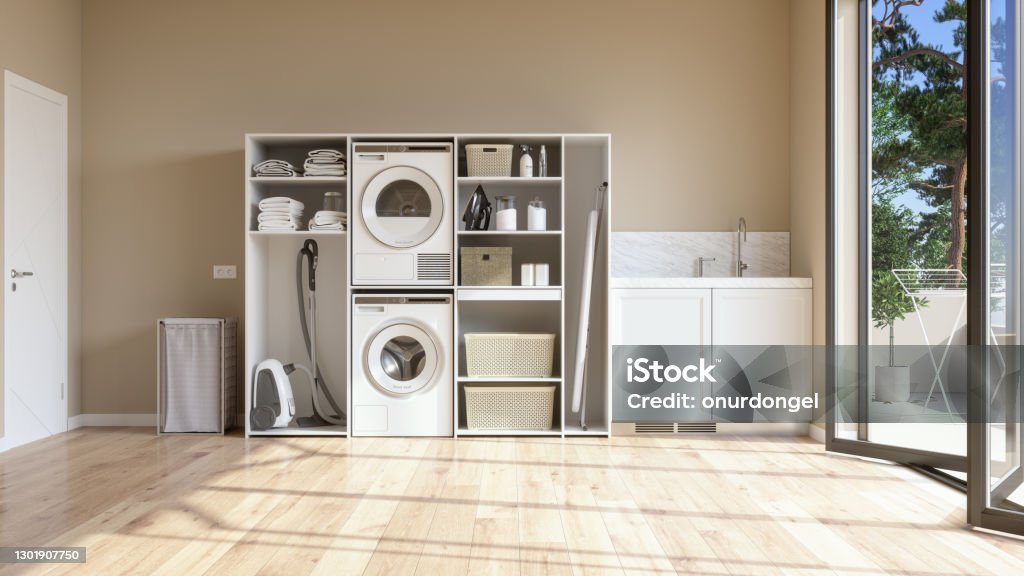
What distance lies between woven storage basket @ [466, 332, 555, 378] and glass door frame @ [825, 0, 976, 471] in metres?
1.65

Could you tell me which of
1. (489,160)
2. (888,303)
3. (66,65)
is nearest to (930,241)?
(888,303)

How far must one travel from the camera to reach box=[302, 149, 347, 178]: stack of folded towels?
4.75m

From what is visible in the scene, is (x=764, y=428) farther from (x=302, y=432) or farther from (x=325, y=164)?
(x=325, y=164)

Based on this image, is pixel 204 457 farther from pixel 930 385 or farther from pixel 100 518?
pixel 930 385

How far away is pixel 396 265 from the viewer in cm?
467

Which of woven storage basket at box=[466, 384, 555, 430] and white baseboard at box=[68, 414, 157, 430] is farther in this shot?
white baseboard at box=[68, 414, 157, 430]

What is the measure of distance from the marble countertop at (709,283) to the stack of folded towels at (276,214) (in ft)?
6.73

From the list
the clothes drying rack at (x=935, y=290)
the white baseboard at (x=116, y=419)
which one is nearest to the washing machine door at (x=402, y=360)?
the white baseboard at (x=116, y=419)

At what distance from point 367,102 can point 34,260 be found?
2303 millimetres

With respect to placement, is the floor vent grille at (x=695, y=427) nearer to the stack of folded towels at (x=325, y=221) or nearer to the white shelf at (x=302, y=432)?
the white shelf at (x=302, y=432)

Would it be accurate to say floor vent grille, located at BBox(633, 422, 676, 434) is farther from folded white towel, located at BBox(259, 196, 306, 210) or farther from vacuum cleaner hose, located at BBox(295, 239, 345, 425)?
folded white towel, located at BBox(259, 196, 306, 210)

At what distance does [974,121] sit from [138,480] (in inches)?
157

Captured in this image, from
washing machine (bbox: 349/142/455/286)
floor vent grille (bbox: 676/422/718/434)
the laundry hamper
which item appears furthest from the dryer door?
floor vent grille (bbox: 676/422/718/434)

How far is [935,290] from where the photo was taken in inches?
146
